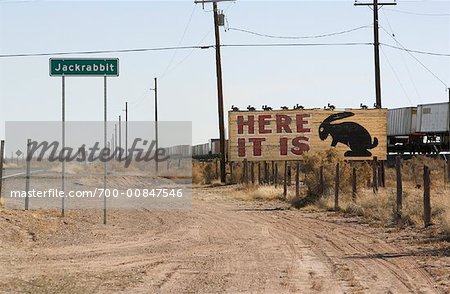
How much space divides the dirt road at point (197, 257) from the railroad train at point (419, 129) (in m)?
43.2

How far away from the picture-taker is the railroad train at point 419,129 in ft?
205

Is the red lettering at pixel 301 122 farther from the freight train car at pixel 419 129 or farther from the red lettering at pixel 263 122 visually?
the freight train car at pixel 419 129

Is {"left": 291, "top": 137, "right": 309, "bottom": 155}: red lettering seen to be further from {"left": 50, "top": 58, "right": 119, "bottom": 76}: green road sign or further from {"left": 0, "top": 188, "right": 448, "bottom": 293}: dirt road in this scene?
{"left": 50, "top": 58, "right": 119, "bottom": 76}: green road sign

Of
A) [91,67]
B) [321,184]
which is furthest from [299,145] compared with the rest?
[91,67]

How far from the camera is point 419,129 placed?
213 feet

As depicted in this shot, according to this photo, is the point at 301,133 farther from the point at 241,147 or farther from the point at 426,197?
the point at 426,197

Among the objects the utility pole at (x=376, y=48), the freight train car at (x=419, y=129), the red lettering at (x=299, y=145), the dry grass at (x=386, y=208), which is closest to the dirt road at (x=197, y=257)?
the dry grass at (x=386, y=208)

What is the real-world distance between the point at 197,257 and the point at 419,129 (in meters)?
54.2

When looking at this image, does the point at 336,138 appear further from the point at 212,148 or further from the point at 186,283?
the point at 212,148

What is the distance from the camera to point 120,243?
1569 centimetres

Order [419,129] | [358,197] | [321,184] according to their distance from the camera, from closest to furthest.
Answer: [358,197] < [321,184] < [419,129]

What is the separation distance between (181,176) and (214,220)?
4015 cm

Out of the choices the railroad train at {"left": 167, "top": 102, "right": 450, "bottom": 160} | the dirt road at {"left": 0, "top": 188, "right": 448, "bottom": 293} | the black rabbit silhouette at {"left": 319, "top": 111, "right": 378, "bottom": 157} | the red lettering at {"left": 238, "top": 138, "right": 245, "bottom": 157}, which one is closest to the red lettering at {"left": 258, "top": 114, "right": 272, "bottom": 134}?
the red lettering at {"left": 238, "top": 138, "right": 245, "bottom": 157}

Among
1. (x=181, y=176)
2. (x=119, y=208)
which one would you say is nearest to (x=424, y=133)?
(x=181, y=176)
